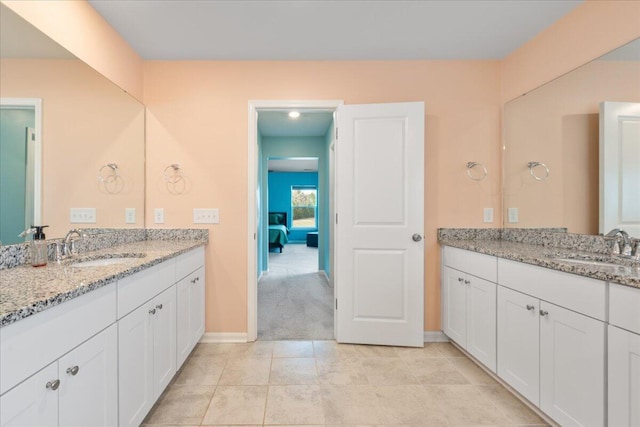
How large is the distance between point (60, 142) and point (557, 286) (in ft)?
9.04

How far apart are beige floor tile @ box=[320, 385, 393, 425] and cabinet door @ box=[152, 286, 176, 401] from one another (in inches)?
36.7

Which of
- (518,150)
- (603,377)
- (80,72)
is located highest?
(80,72)

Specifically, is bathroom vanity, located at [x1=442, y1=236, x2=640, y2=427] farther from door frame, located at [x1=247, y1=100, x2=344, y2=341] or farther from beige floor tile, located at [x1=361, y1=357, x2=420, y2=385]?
door frame, located at [x1=247, y1=100, x2=344, y2=341]

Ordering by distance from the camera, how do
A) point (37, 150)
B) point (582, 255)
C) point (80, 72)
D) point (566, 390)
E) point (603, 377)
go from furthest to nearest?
point (80, 72) < point (582, 255) < point (37, 150) < point (566, 390) < point (603, 377)

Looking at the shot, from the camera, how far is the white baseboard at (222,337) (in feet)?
8.35

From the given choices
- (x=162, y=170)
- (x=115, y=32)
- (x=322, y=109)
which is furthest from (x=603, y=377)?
(x=115, y=32)

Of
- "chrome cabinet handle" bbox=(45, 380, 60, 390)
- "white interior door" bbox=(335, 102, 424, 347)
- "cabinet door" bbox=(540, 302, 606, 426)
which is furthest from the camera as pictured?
"white interior door" bbox=(335, 102, 424, 347)

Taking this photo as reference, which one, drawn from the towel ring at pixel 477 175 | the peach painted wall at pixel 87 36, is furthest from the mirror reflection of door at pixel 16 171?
the towel ring at pixel 477 175

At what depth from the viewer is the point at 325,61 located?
2582 millimetres

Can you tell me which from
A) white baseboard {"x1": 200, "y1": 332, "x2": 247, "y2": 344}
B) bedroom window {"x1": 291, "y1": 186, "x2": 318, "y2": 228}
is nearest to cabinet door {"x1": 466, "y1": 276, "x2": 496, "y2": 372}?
white baseboard {"x1": 200, "y1": 332, "x2": 247, "y2": 344}

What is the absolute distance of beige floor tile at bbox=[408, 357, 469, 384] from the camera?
78.5 inches

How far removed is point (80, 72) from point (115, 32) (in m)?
0.56

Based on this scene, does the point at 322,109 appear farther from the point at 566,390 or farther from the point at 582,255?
the point at 566,390

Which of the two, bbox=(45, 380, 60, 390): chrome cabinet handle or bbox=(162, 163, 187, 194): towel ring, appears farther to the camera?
bbox=(162, 163, 187, 194): towel ring
